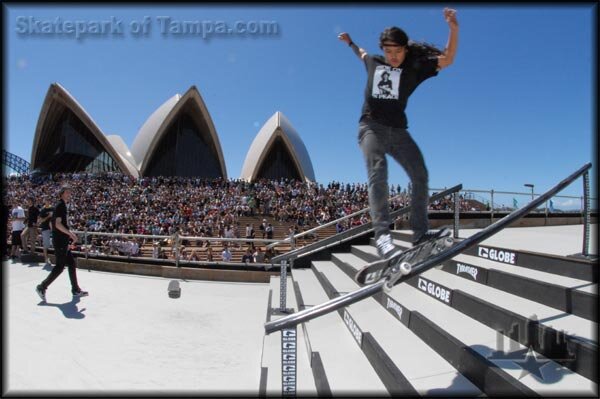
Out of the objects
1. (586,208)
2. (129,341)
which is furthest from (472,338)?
(129,341)

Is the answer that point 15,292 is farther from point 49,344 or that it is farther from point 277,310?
point 277,310

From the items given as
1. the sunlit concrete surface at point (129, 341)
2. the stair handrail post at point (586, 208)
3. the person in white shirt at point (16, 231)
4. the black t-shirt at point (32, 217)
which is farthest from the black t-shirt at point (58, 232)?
the stair handrail post at point (586, 208)

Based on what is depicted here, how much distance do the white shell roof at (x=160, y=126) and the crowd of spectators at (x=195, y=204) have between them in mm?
13610

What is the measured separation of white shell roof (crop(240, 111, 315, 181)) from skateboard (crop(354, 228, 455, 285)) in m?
46.2

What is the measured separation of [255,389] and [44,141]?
5513 centimetres

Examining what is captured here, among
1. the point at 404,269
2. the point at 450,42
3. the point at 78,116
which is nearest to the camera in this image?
the point at 404,269

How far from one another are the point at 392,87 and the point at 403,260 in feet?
4.32

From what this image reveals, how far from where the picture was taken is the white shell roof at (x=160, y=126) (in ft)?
139

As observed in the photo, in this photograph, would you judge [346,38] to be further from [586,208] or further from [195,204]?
[195,204]

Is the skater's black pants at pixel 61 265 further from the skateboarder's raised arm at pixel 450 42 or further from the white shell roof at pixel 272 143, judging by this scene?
the white shell roof at pixel 272 143

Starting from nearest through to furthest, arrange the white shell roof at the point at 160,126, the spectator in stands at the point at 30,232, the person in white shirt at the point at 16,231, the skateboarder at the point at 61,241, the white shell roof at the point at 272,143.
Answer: the skateboarder at the point at 61,241 → the person in white shirt at the point at 16,231 → the spectator in stands at the point at 30,232 → the white shell roof at the point at 160,126 → the white shell roof at the point at 272,143

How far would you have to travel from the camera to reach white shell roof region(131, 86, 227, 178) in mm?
42344

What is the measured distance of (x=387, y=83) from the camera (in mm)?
2639

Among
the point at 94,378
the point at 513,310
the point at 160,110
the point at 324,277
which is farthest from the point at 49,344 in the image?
the point at 160,110
